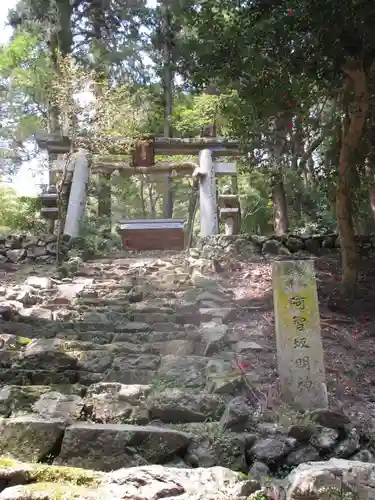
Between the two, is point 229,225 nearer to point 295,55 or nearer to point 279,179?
point 279,179

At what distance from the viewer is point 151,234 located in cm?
1461

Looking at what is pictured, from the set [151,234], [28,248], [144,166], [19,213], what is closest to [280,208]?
[151,234]

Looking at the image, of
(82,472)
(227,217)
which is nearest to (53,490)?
(82,472)

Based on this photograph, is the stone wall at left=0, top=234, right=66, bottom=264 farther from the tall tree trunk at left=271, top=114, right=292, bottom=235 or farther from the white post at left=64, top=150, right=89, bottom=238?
the tall tree trunk at left=271, top=114, right=292, bottom=235

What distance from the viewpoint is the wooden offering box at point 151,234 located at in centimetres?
1443

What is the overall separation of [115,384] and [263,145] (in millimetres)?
6758

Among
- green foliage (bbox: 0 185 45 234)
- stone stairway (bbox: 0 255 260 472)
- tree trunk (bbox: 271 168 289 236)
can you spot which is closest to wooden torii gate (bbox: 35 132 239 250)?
tree trunk (bbox: 271 168 289 236)

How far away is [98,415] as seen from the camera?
3.63 meters

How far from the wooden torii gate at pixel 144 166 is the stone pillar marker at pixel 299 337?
7.60m

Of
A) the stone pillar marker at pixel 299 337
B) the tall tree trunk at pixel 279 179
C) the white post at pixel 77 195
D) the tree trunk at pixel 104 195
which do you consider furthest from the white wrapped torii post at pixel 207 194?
the stone pillar marker at pixel 299 337

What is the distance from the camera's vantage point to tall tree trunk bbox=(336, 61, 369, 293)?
6492mm

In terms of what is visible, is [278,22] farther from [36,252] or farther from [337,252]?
[36,252]

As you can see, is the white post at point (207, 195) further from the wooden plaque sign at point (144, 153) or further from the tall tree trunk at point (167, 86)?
the tall tree trunk at point (167, 86)

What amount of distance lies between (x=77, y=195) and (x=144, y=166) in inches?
84.5
